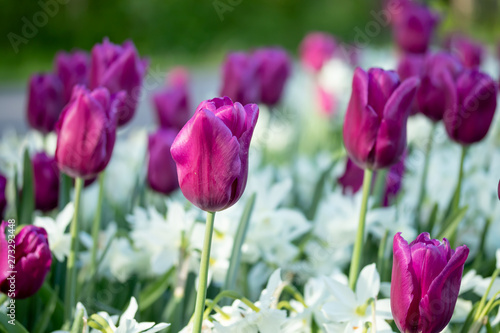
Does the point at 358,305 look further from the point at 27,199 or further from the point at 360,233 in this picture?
the point at 27,199

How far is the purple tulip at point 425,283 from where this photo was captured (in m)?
0.72

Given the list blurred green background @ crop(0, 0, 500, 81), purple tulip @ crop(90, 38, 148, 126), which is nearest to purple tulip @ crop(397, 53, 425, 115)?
purple tulip @ crop(90, 38, 148, 126)

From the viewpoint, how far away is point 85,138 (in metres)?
0.97

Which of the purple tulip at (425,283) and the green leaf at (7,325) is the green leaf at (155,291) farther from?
the purple tulip at (425,283)

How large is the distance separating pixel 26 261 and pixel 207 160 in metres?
0.33

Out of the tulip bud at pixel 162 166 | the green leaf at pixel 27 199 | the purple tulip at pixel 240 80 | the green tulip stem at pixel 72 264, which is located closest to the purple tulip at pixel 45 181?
the green leaf at pixel 27 199

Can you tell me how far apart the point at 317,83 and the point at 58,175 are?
8.15ft

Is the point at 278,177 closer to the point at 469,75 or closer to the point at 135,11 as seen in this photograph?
the point at 469,75

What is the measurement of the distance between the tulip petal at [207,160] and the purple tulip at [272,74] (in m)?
1.10

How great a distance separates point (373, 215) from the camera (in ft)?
4.03

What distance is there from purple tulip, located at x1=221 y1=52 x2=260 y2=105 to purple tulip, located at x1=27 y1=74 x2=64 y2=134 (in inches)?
15.9

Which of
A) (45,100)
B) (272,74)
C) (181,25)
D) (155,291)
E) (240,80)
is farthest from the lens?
(181,25)

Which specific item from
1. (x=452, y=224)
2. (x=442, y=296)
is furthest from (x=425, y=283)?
(x=452, y=224)

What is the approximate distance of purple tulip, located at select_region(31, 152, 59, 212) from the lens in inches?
51.3
